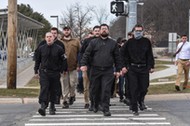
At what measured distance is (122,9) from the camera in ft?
50.4

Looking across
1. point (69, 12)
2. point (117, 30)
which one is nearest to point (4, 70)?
point (69, 12)

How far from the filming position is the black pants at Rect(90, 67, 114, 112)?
1002 centimetres

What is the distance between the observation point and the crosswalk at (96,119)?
9.10 meters

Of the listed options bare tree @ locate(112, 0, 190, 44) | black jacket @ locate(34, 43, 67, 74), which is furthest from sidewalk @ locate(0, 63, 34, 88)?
bare tree @ locate(112, 0, 190, 44)

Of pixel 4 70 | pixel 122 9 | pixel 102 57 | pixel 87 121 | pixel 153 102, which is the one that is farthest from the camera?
pixel 4 70

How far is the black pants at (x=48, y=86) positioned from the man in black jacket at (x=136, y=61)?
1.56 m

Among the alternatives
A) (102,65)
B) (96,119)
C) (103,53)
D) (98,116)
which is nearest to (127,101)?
(98,116)

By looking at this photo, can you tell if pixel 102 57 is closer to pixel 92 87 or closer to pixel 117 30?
pixel 92 87

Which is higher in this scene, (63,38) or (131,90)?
(63,38)

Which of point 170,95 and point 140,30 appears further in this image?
point 170,95

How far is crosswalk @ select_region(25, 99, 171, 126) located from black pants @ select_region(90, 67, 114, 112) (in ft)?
1.18

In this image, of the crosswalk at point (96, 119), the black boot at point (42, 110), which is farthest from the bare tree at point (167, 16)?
the black boot at point (42, 110)

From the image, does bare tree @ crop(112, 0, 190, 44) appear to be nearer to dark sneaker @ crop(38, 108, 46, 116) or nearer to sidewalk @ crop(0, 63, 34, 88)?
sidewalk @ crop(0, 63, 34, 88)

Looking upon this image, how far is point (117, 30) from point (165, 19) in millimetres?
10830
